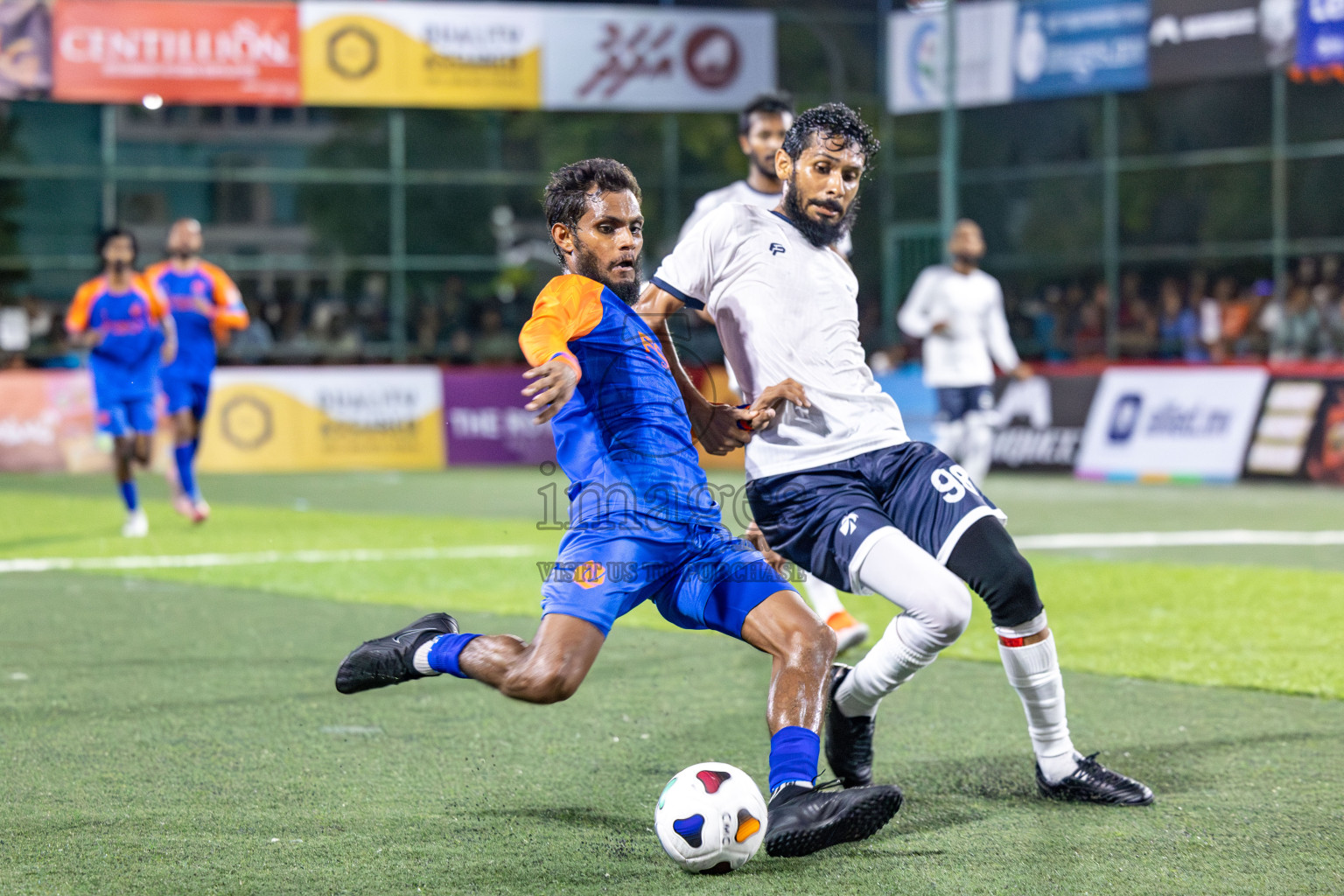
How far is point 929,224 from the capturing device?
29453 millimetres

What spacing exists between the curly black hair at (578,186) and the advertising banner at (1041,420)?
14.8m

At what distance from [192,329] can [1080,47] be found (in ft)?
48.1

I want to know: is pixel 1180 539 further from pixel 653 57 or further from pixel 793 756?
pixel 653 57

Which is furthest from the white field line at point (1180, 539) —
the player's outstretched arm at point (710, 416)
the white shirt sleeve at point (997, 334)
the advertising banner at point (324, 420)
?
the advertising banner at point (324, 420)

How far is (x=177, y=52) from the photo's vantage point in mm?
24312

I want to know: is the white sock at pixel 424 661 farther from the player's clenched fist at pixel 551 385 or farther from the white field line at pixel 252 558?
the white field line at pixel 252 558

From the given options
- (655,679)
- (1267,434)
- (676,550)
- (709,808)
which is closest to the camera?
(709,808)

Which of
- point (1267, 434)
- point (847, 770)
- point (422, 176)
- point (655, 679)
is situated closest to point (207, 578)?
point (655, 679)

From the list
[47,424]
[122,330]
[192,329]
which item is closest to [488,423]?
[47,424]

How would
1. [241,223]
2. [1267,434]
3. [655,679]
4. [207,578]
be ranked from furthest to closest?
1. [241,223]
2. [1267,434]
3. [207,578]
4. [655,679]

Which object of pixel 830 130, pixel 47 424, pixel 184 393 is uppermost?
pixel 830 130

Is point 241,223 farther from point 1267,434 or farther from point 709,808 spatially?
point 709,808

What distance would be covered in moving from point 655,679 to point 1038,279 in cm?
2277

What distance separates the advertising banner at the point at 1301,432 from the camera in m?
17.0
